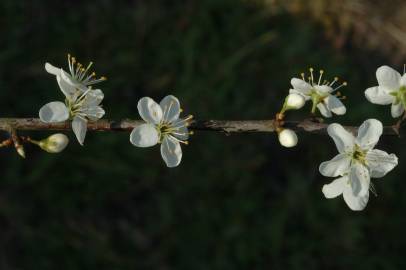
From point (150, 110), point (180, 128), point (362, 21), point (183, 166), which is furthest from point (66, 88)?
point (362, 21)

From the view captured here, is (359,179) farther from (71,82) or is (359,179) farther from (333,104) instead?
(71,82)

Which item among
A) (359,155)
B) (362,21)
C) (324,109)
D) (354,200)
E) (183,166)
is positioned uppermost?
(362,21)

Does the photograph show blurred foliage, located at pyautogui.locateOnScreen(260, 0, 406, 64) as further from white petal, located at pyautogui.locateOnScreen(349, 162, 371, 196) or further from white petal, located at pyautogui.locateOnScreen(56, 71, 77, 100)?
white petal, located at pyautogui.locateOnScreen(56, 71, 77, 100)

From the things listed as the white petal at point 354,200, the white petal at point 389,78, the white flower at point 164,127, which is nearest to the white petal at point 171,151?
the white flower at point 164,127

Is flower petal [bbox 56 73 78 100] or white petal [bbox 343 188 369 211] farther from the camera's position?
white petal [bbox 343 188 369 211]

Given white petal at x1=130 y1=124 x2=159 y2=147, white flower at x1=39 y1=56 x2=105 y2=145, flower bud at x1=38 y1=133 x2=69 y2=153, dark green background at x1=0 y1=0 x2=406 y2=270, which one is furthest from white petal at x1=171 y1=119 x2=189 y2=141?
dark green background at x1=0 y1=0 x2=406 y2=270

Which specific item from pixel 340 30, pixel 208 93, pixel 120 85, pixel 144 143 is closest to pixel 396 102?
pixel 144 143

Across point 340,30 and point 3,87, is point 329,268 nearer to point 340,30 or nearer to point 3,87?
point 340,30

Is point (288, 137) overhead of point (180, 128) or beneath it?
beneath
